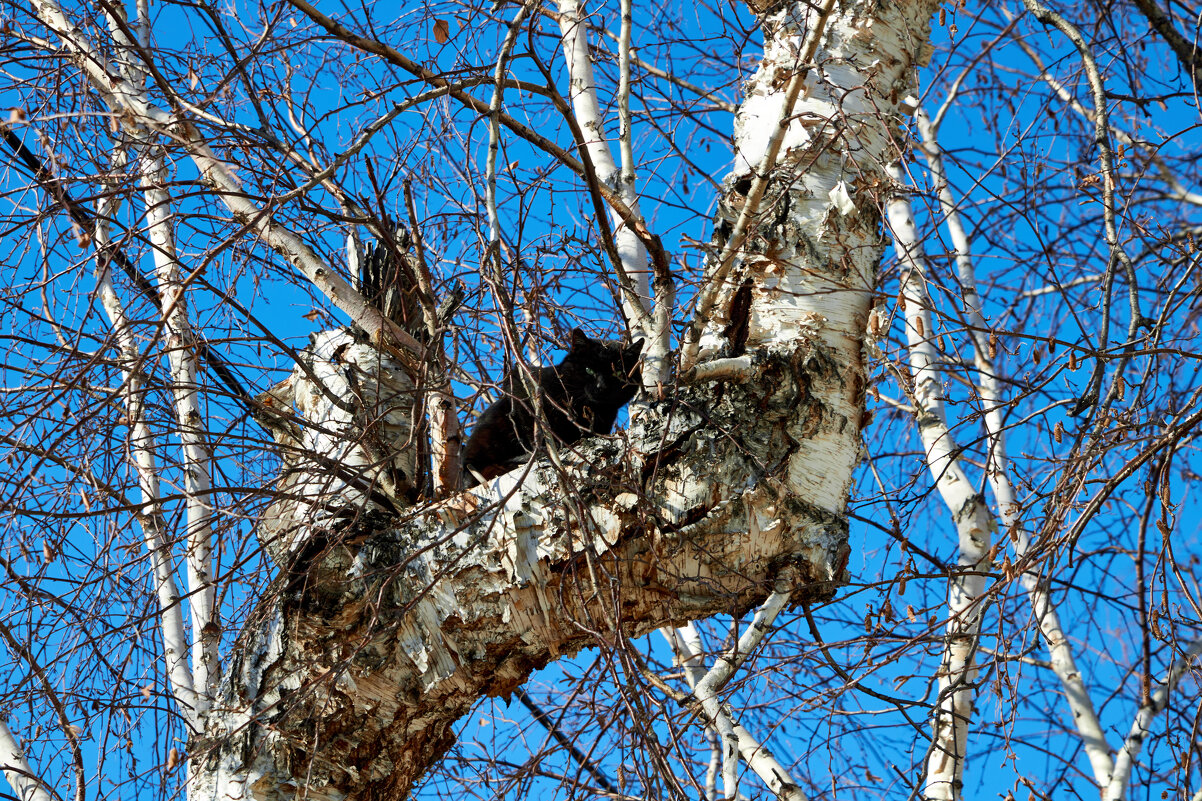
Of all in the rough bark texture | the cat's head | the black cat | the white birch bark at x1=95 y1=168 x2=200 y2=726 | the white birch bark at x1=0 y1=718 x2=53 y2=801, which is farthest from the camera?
the cat's head

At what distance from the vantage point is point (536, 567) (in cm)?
233

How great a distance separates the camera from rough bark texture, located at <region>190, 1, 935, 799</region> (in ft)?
7.58

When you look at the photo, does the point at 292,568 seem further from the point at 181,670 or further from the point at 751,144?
the point at 751,144

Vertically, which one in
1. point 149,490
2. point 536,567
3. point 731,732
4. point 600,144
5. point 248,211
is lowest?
point 731,732

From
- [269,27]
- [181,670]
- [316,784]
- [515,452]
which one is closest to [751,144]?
[269,27]

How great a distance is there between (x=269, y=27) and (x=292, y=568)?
1336 millimetres

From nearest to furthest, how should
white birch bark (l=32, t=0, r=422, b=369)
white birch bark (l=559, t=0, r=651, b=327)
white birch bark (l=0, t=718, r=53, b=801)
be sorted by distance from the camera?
white birch bark (l=32, t=0, r=422, b=369) < white birch bark (l=0, t=718, r=53, b=801) < white birch bark (l=559, t=0, r=651, b=327)

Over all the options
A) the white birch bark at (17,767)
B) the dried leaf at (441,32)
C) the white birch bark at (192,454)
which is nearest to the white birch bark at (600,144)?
the dried leaf at (441,32)

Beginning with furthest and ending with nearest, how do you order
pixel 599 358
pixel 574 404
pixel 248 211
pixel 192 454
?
1. pixel 599 358
2. pixel 574 404
3. pixel 192 454
4. pixel 248 211

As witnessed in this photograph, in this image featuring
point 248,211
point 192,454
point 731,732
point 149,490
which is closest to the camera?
point 731,732

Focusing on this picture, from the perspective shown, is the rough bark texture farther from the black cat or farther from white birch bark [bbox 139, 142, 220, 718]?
the black cat

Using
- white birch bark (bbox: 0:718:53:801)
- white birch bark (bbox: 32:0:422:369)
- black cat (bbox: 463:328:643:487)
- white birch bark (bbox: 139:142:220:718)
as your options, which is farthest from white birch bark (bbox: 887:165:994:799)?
white birch bark (bbox: 0:718:53:801)

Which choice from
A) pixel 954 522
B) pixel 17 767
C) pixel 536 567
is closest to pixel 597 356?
pixel 954 522

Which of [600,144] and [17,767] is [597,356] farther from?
[17,767]
